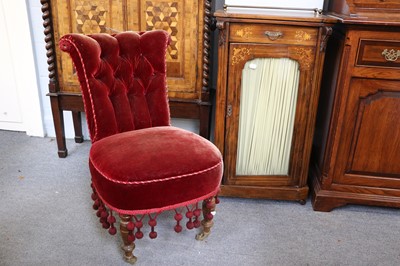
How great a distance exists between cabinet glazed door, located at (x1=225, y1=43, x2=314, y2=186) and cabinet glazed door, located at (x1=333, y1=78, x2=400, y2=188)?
210 millimetres

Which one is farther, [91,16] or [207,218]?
[91,16]

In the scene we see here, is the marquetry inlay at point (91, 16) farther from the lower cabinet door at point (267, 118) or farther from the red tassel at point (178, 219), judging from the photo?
the red tassel at point (178, 219)

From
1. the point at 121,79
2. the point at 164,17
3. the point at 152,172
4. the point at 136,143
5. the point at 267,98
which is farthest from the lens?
the point at 164,17

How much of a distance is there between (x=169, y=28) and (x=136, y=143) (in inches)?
31.2

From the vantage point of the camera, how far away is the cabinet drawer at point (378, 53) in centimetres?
160

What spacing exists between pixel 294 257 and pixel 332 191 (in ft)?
1.56

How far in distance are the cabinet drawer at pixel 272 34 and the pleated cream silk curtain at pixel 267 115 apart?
0.32 feet

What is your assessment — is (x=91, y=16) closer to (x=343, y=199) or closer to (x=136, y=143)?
(x=136, y=143)

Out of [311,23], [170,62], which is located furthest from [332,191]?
[170,62]

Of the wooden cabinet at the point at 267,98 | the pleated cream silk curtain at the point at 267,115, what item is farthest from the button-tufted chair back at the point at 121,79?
the pleated cream silk curtain at the point at 267,115

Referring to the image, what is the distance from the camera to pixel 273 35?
1.66 m

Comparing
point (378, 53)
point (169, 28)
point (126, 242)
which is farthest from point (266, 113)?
point (126, 242)

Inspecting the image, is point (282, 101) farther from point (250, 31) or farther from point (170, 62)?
point (170, 62)

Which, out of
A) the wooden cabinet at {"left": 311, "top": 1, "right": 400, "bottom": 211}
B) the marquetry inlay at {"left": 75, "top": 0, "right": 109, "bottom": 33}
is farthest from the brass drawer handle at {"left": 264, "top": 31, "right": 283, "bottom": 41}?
the marquetry inlay at {"left": 75, "top": 0, "right": 109, "bottom": 33}
